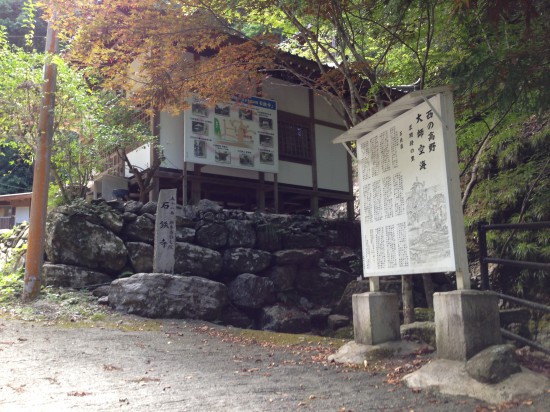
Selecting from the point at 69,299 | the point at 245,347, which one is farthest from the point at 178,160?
the point at 245,347

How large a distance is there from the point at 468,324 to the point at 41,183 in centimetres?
900

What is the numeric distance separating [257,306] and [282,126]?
6.27m

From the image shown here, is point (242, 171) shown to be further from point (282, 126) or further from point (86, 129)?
point (86, 129)

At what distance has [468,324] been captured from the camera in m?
4.64

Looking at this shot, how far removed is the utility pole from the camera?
383 inches

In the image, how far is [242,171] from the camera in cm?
1444

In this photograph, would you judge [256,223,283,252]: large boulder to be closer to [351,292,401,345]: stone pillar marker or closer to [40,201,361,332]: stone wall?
[40,201,361,332]: stone wall

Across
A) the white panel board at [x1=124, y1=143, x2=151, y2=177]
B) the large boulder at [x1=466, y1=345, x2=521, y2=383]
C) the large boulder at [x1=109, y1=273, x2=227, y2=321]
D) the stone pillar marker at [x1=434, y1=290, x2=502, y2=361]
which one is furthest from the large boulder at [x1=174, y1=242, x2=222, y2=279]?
the large boulder at [x1=466, y1=345, x2=521, y2=383]

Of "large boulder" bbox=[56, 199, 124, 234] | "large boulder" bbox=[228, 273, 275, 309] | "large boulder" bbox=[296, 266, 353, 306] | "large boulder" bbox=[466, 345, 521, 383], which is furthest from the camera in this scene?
"large boulder" bbox=[296, 266, 353, 306]

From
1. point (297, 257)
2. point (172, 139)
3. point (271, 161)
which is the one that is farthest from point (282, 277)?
point (172, 139)

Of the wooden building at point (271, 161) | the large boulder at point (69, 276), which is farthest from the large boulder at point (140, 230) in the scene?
the wooden building at point (271, 161)

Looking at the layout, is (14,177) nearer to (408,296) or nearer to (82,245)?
(82,245)

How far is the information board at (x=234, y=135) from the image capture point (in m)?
12.9

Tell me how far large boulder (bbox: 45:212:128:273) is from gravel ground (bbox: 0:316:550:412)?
330 centimetres
